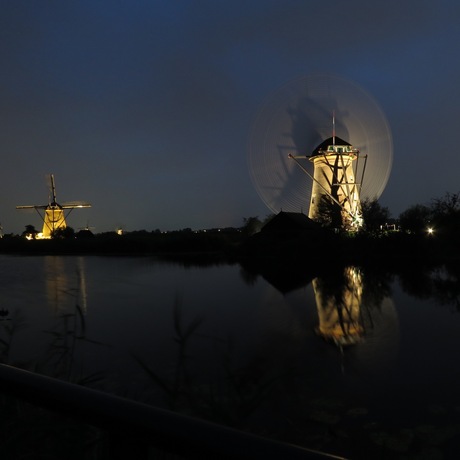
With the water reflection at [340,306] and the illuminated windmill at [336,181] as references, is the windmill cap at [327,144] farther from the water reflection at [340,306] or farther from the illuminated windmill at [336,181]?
the water reflection at [340,306]

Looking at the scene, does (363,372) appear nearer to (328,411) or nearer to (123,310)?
(328,411)

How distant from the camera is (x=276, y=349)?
30.8ft

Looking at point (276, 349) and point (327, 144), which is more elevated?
point (327, 144)

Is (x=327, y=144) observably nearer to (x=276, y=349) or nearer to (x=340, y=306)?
(x=340, y=306)

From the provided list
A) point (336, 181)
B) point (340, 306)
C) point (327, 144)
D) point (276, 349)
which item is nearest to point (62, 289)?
point (340, 306)

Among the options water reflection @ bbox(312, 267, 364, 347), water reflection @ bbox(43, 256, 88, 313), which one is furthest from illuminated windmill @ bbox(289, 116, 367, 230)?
water reflection @ bbox(43, 256, 88, 313)

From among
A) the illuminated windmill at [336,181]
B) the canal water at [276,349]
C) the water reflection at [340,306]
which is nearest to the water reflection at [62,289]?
the canal water at [276,349]

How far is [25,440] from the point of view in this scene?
82.9 inches

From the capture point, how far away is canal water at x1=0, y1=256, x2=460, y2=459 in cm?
349

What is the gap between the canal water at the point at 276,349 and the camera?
3.49 meters

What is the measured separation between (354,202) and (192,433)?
111 feet

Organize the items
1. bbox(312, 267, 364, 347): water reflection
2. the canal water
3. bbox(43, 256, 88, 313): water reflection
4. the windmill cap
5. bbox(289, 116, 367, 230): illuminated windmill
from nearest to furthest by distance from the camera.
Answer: the canal water < bbox(312, 267, 364, 347): water reflection < bbox(43, 256, 88, 313): water reflection < bbox(289, 116, 367, 230): illuminated windmill < the windmill cap

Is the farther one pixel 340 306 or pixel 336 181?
pixel 336 181

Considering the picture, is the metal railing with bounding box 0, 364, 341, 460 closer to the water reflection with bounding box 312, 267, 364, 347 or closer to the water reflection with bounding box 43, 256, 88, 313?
the water reflection with bounding box 43, 256, 88, 313
